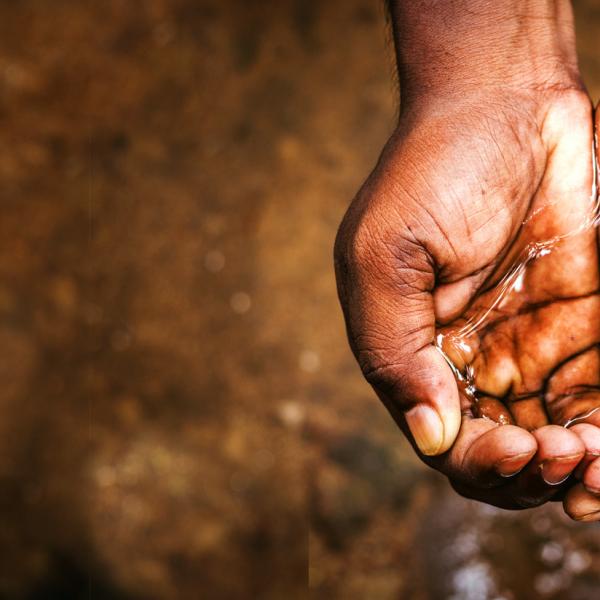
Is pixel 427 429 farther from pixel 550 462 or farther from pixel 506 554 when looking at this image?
pixel 506 554

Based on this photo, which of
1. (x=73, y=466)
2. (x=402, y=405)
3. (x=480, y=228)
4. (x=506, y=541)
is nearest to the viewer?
(x=402, y=405)

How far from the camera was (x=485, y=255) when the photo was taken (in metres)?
1.53

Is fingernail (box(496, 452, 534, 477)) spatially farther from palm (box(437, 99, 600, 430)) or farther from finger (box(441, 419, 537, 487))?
palm (box(437, 99, 600, 430))

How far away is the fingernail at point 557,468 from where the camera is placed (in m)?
1.21

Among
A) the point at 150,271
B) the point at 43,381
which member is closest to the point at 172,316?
the point at 150,271

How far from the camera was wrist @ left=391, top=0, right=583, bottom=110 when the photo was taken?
157 cm

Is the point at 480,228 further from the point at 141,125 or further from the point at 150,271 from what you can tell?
the point at 141,125

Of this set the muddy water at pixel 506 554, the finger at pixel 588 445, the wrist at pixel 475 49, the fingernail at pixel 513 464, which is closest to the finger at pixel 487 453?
the fingernail at pixel 513 464

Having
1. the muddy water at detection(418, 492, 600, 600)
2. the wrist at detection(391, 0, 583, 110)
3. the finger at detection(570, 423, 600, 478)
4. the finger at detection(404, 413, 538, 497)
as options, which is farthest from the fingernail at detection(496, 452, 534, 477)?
the muddy water at detection(418, 492, 600, 600)

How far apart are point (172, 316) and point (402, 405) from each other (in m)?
1.96

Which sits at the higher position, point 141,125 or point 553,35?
point 553,35

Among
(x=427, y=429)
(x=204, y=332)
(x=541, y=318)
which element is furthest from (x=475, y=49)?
(x=204, y=332)

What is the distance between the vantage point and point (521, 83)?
1595 millimetres

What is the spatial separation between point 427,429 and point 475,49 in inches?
35.4
